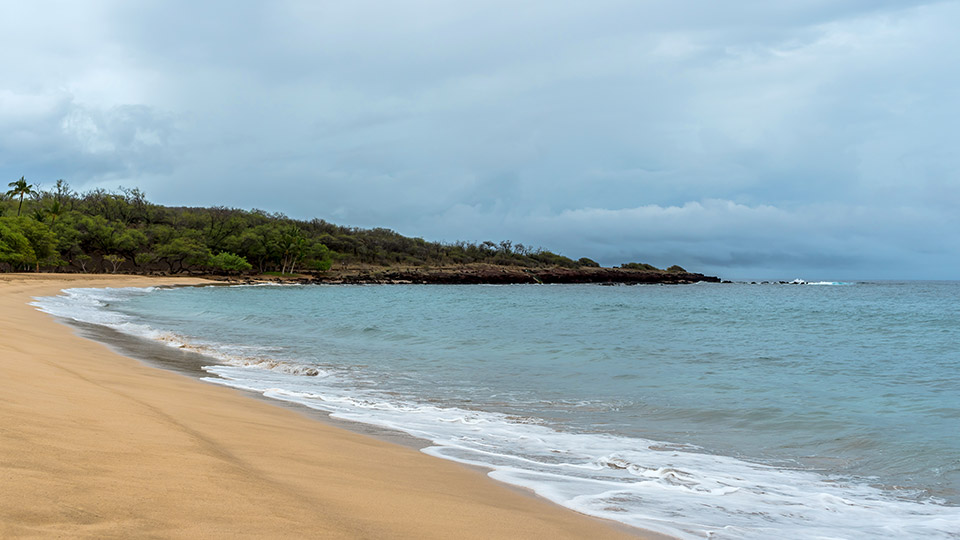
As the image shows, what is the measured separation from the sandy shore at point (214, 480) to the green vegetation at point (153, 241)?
65.5m

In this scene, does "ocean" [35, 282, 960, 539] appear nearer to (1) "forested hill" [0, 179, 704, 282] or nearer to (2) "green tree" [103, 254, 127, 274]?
(1) "forested hill" [0, 179, 704, 282]

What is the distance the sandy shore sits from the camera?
253cm

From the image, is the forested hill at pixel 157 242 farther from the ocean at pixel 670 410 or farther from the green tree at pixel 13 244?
the ocean at pixel 670 410

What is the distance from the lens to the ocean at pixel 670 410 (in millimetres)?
4594

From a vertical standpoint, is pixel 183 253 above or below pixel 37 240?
below

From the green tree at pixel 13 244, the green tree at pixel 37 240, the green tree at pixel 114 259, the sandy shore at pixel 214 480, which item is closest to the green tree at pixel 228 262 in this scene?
the green tree at pixel 114 259

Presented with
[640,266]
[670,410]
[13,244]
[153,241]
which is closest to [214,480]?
[670,410]

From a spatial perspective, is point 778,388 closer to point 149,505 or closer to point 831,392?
point 831,392

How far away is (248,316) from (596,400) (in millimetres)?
19581

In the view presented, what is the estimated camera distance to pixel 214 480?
10.6 feet

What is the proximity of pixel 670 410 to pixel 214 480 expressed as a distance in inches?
270

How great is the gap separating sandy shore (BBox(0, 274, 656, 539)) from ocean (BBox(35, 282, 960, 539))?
777 millimetres

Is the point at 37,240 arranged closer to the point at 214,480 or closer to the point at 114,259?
the point at 114,259

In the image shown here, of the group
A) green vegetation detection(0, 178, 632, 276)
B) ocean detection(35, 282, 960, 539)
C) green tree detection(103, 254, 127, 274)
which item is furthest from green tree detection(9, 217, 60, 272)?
ocean detection(35, 282, 960, 539)
